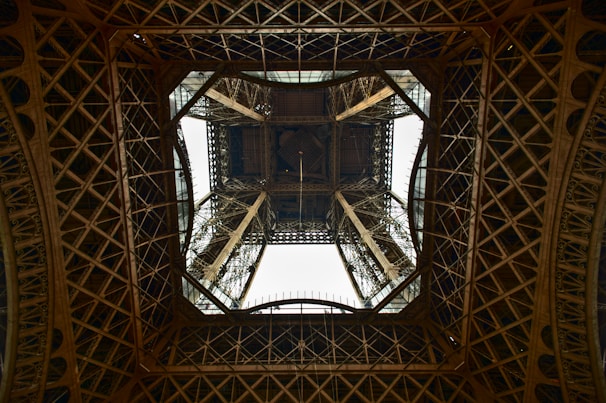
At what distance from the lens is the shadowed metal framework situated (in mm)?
12711

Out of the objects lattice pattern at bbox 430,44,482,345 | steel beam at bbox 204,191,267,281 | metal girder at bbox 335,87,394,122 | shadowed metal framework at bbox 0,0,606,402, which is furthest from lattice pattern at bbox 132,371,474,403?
metal girder at bbox 335,87,394,122

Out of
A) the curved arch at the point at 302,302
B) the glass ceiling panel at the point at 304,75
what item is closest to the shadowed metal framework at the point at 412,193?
the glass ceiling panel at the point at 304,75

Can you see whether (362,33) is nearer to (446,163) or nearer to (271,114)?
(446,163)

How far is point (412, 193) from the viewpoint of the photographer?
65.4 feet

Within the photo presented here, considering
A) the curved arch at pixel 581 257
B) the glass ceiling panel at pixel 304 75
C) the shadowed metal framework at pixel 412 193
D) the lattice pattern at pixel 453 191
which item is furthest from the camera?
the glass ceiling panel at pixel 304 75

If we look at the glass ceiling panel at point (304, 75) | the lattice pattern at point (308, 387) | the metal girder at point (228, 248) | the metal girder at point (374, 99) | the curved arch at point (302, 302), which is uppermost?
the glass ceiling panel at point (304, 75)

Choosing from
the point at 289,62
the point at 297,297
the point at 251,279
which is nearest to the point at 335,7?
the point at 289,62

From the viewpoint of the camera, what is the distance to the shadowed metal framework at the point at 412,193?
41.7ft

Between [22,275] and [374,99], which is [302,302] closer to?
[374,99]

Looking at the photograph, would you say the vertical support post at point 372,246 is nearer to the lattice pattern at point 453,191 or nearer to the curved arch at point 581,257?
the lattice pattern at point 453,191

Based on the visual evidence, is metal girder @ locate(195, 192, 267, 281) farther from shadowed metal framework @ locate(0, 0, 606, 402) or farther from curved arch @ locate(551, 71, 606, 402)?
curved arch @ locate(551, 71, 606, 402)

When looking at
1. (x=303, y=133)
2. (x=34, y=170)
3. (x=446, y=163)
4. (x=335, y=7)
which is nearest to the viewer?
(x=34, y=170)

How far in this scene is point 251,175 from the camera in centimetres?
3853

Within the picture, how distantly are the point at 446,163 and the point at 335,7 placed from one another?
8350mm
